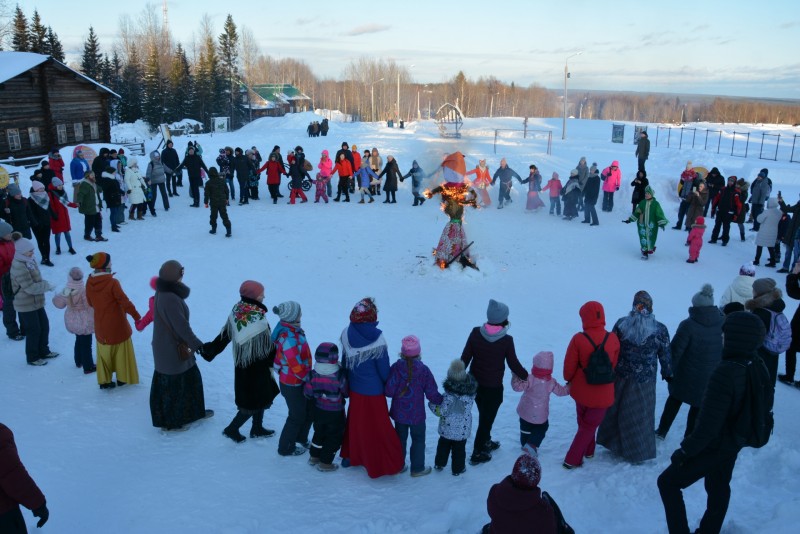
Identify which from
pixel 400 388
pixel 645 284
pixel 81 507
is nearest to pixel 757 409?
pixel 400 388

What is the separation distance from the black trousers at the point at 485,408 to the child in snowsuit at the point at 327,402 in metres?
1.18

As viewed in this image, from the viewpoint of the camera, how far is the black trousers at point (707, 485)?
354cm

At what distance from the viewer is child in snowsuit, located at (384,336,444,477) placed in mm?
4530

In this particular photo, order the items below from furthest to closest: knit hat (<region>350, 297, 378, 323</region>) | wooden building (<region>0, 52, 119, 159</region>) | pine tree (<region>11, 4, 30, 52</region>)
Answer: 1. pine tree (<region>11, 4, 30, 52</region>)
2. wooden building (<region>0, 52, 119, 159</region>)
3. knit hat (<region>350, 297, 378, 323</region>)

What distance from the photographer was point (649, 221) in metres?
12.3

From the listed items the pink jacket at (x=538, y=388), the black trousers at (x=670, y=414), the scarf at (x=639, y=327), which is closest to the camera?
the scarf at (x=639, y=327)

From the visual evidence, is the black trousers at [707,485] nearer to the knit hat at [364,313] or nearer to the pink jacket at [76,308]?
the knit hat at [364,313]

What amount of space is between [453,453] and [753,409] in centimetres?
225

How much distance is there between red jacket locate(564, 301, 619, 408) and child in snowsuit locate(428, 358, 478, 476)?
821 millimetres

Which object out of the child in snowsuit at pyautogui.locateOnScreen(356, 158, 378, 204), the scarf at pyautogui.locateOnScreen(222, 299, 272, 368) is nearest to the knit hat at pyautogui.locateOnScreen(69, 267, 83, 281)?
the scarf at pyautogui.locateOnScreen(222, 299, 272, 368)

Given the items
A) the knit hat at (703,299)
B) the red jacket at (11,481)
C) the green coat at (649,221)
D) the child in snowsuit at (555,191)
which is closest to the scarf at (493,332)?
the knit hat at (703,299)

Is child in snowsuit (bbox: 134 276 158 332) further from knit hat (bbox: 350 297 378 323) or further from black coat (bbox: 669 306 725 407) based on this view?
black coat (bbox: 669 306 725 407)

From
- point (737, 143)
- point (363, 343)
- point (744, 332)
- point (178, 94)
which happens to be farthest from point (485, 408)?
point (178, 94)

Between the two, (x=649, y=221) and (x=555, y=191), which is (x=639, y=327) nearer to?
(x=649, y=221)
